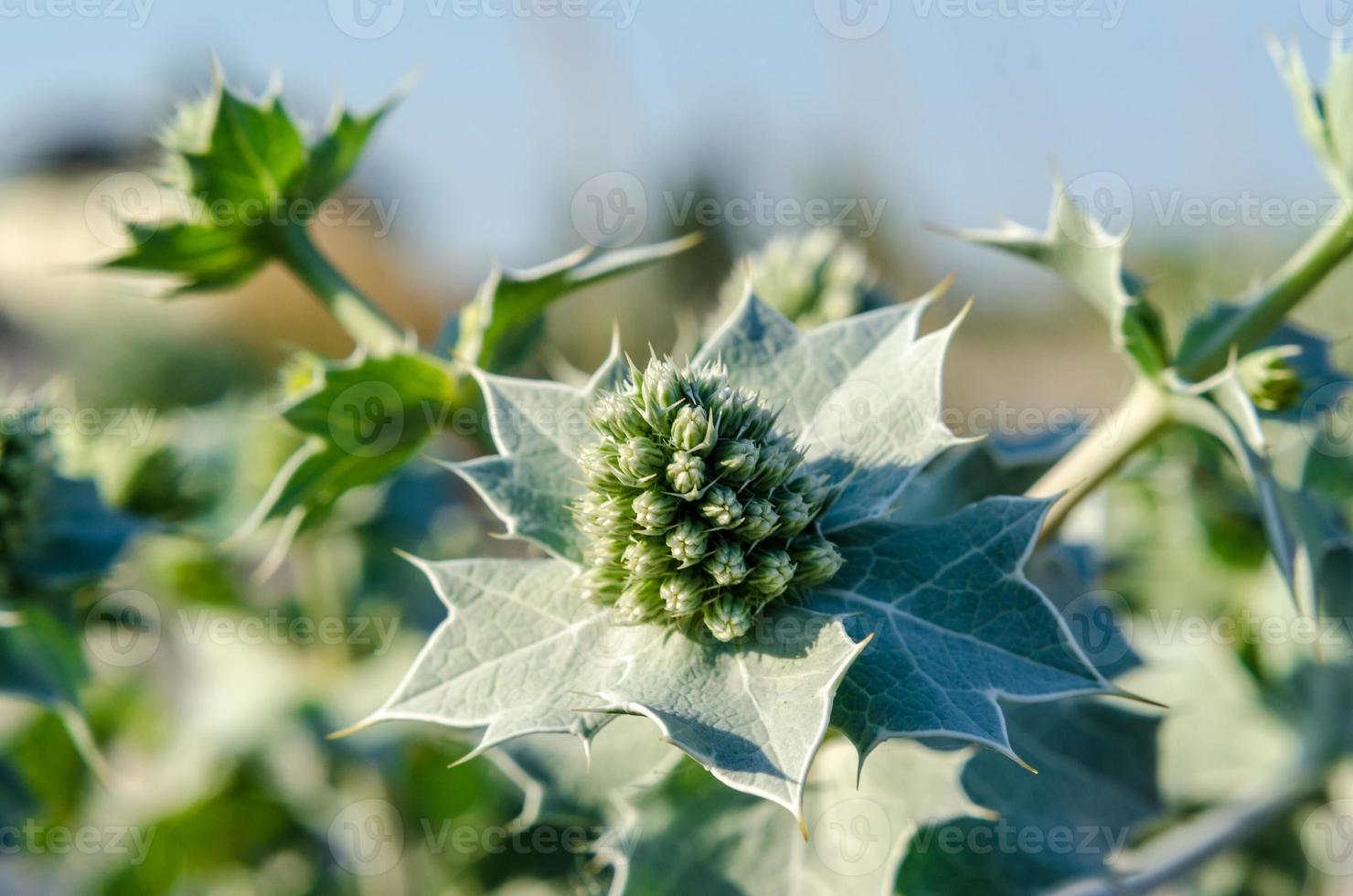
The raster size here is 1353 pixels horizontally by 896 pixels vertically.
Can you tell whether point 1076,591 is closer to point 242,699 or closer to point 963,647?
point 963,647

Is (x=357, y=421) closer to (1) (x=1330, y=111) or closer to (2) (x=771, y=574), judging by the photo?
(2) (x=771, y=574)

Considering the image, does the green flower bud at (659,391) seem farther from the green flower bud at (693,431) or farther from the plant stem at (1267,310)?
the plant stem at (1267,310)

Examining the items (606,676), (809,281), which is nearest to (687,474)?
(606,676)

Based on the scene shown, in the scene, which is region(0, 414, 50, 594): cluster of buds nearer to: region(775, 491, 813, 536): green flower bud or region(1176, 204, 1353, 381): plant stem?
region(775, 491, 813, 536): green flower bud

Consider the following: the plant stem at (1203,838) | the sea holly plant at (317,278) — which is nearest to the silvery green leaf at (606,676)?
the sea holly plant at (317,278)

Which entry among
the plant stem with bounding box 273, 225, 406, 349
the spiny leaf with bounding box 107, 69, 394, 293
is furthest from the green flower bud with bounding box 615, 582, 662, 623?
the spiny leaf with bounding box 107, 69, 394, 293

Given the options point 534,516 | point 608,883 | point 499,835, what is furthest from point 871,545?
point 499,835
